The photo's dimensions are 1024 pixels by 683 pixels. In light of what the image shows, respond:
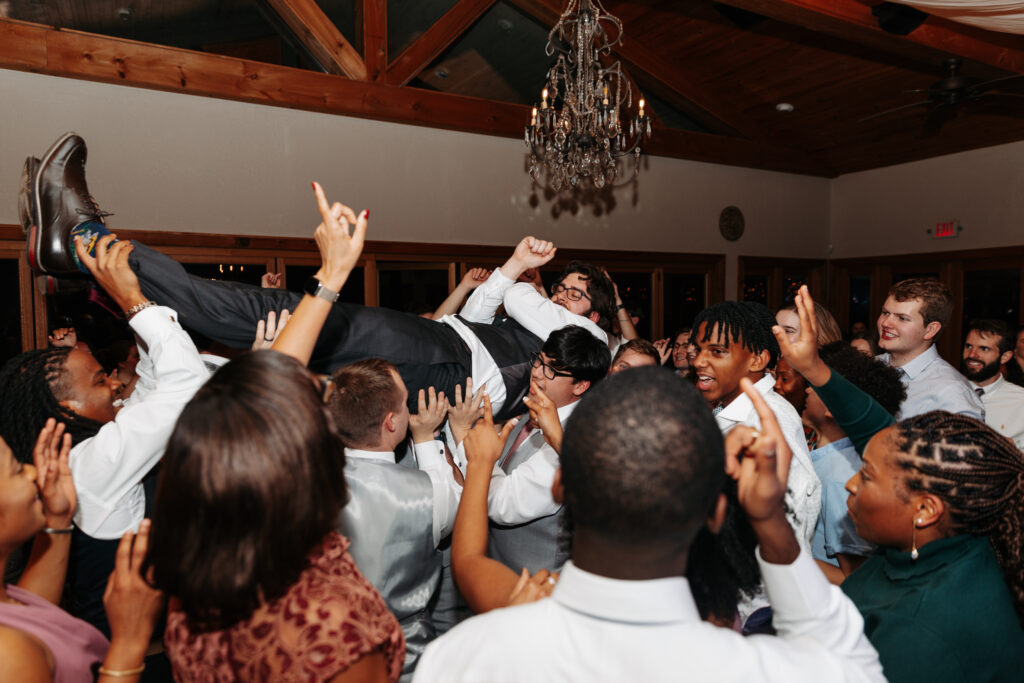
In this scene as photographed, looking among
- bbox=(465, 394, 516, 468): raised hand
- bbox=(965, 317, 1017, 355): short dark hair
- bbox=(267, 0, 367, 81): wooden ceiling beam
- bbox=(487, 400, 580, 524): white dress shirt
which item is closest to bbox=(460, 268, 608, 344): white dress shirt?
bbox=(487, 400, 580, 524): white dress shirt

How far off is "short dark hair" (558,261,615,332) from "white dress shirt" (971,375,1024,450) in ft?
6.37

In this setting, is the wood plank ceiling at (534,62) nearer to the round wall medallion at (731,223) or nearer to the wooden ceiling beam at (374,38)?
the wooden ceiling beam at (374,38)

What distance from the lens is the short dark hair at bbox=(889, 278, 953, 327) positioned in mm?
2816

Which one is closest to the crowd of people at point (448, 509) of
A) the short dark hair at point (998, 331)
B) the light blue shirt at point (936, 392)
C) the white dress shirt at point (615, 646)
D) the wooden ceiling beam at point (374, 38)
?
the white dress shirt at point (615, 646)

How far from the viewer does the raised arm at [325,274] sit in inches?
52.8

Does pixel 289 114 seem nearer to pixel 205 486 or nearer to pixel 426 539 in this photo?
pixel 426 539

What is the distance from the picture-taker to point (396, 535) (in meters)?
1.53

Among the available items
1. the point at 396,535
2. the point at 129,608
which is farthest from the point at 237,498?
the point at 396,535

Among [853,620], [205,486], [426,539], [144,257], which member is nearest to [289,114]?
[144,257]

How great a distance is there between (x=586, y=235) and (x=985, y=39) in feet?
11.0

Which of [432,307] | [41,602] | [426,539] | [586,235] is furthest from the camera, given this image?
[586,235]

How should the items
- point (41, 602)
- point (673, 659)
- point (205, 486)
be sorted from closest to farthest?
1. point (673, 659)
2. point (205, 486)
3. point (41, 602)

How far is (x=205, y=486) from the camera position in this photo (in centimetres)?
85

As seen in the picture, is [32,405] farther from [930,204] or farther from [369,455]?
[930,204]
